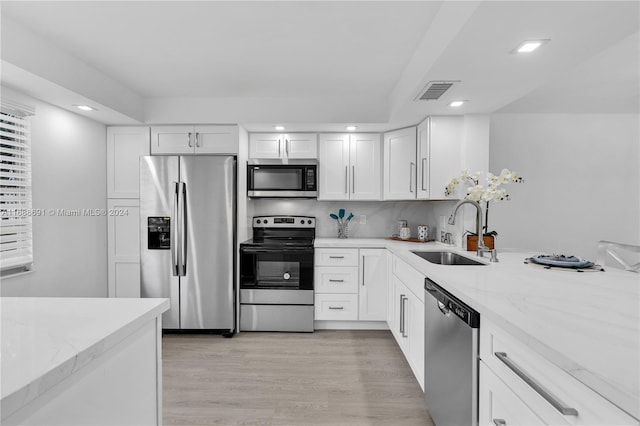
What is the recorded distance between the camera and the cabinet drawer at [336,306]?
11.2 feet

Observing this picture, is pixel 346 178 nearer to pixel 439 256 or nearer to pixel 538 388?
pixel 439 256

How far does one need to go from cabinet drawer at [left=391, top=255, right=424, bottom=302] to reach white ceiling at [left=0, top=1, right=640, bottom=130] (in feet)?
4.27

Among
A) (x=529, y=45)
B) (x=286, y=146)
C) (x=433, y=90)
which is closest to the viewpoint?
(x=529, y=45)

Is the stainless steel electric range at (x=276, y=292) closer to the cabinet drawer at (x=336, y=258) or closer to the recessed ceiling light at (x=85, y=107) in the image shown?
the cabinet drawer at (x=336, y=258)

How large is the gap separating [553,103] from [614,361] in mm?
3168

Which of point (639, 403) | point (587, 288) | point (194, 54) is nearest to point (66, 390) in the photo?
point (639, 403)

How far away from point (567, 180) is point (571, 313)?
3.02 m

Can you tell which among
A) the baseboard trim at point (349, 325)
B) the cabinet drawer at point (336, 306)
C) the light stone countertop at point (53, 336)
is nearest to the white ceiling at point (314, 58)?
the light stone countertop at point (53, 336)

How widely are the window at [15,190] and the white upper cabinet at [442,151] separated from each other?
10.8 ft

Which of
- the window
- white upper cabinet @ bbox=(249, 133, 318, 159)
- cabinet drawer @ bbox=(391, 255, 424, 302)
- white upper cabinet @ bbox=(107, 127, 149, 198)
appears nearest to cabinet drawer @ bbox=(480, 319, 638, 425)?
cabinet drawer @ bbox=(391, 255, 424, 302)

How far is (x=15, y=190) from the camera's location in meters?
2.43

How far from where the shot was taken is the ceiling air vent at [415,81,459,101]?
2.23 metres

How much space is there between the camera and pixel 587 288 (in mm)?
1414

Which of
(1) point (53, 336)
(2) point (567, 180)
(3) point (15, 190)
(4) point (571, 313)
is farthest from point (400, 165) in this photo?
(3) point (15, 190)
